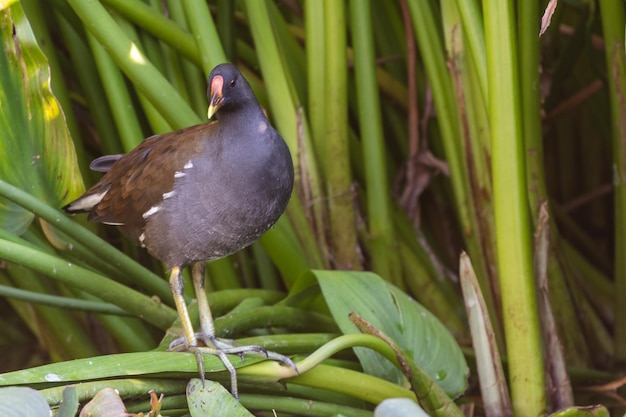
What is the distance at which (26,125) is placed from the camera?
5.09 ft

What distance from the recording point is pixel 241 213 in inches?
56.5

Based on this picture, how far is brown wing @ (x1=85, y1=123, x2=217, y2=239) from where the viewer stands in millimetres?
1515

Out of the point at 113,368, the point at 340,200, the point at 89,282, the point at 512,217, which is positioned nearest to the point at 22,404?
the point at 113,368

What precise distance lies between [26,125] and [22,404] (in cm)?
77

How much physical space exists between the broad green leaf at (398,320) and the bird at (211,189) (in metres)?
0.20

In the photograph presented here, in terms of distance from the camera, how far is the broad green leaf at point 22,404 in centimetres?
90

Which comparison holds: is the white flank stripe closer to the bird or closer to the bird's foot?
the bird

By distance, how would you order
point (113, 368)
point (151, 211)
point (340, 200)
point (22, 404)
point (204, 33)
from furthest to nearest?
1. point (340, 200)
2. point (204, 33)
3. point (151, 211)
4. point (113, 368)
5. point (22, 404)

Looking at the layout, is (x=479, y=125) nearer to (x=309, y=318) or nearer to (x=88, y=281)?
(x=309, y=318)

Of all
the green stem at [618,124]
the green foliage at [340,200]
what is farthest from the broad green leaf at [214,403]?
the green stem at [618,124]

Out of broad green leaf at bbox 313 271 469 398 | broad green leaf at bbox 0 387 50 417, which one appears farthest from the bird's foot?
broad green leaf at bbox 0 387 50 417

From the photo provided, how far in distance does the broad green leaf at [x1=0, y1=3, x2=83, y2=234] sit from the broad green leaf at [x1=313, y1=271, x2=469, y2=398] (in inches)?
21.0

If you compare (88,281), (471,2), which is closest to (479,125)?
(471,2)

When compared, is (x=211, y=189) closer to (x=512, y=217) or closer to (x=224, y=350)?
(x=224, y=350)
